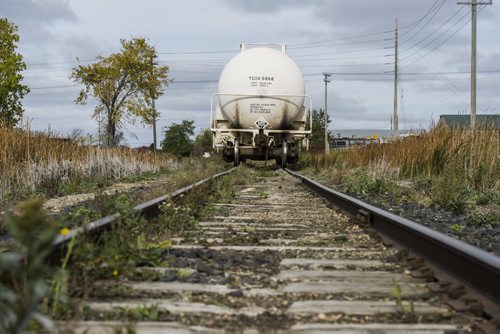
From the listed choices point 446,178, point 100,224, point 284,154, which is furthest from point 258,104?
point 100,224

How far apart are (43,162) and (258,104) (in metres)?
8.26

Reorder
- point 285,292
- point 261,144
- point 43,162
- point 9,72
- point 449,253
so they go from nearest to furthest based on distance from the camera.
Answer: point 285,292 → point 449,253 → point 43,162 → point 261,144 → point 9,72

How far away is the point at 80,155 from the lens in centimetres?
1359

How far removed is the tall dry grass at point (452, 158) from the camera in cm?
895

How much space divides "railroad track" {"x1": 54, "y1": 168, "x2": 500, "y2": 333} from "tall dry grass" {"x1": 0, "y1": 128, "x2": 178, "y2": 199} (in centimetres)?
590

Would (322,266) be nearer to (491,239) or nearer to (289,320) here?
(289,320)

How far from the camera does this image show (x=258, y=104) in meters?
17.7

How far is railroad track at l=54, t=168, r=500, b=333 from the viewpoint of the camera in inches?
101

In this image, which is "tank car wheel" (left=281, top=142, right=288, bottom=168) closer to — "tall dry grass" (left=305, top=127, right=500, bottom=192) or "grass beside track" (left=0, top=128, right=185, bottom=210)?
"tall dry grass" (left=305, top=127, right=500, bottom=192)

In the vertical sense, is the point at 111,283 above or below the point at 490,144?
below

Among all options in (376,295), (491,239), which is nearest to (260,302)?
(376,295)

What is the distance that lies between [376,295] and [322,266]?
766mm

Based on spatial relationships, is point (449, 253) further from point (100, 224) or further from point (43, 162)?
point (43, 162)

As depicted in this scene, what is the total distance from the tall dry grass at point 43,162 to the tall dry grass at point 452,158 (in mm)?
6875
